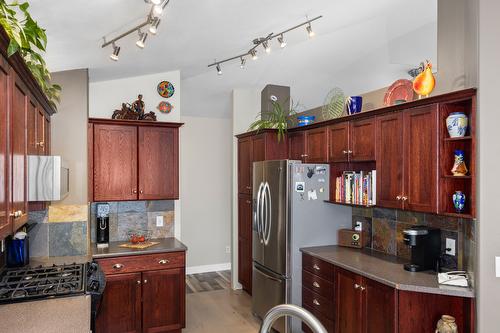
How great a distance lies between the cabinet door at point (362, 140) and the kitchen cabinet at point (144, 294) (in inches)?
77.6

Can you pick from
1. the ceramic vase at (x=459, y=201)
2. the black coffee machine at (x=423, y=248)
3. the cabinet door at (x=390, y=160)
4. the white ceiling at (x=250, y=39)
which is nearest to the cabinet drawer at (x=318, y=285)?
the black coffee machine at (x=423, y=248)

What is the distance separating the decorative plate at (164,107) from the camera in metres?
4.28

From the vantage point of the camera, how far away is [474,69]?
2424 millimetres

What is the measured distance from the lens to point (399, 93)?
3.29 metres

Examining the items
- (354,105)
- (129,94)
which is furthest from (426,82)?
(129,94)

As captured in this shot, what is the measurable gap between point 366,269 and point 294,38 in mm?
2311

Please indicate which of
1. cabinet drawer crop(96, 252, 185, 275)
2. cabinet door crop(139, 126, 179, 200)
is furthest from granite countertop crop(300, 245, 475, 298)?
cabinet door crop(139, 126, 179, 200)

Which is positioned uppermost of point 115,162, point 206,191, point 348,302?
point 115,162

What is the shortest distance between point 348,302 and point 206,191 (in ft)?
11.7

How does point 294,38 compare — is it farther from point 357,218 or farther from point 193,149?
point 193,149

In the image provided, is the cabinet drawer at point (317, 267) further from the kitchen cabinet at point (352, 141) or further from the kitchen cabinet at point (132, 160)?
the kitchen cabinet at point (132, 160)

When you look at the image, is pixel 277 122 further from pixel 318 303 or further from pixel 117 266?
pixel 117 266

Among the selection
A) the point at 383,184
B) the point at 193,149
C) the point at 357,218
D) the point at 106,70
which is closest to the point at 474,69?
the point at 383,184

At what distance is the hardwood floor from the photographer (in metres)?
4.07
